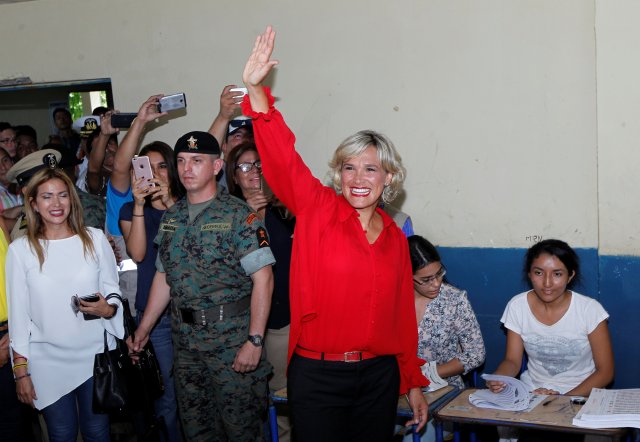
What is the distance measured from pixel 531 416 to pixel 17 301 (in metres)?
2.61

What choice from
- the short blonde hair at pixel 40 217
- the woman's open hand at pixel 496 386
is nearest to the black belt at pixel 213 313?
the short blonde hair at pixel 40 217

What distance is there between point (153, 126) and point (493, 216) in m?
2.67

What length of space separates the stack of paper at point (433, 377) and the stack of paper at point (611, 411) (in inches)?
31.3

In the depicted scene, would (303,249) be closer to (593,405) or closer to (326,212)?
(326,212)

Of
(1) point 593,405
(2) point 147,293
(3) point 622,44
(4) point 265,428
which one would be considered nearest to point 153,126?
(2) point 147,293

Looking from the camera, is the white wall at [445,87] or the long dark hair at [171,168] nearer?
the white wall at [445,87]

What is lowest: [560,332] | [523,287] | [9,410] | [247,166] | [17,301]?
[9,410]

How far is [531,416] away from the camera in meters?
3.15

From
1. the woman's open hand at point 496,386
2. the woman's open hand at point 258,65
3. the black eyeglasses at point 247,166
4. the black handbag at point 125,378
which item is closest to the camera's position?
the woman's open hand at point 258,65

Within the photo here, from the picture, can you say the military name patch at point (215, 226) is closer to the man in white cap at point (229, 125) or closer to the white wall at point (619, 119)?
the man in white cap at point (229, 125)

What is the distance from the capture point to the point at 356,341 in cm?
292

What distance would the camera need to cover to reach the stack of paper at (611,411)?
9.68 ft

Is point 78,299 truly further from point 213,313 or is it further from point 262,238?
point 262,238

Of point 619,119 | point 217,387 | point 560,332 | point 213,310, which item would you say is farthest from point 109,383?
point 619,119
